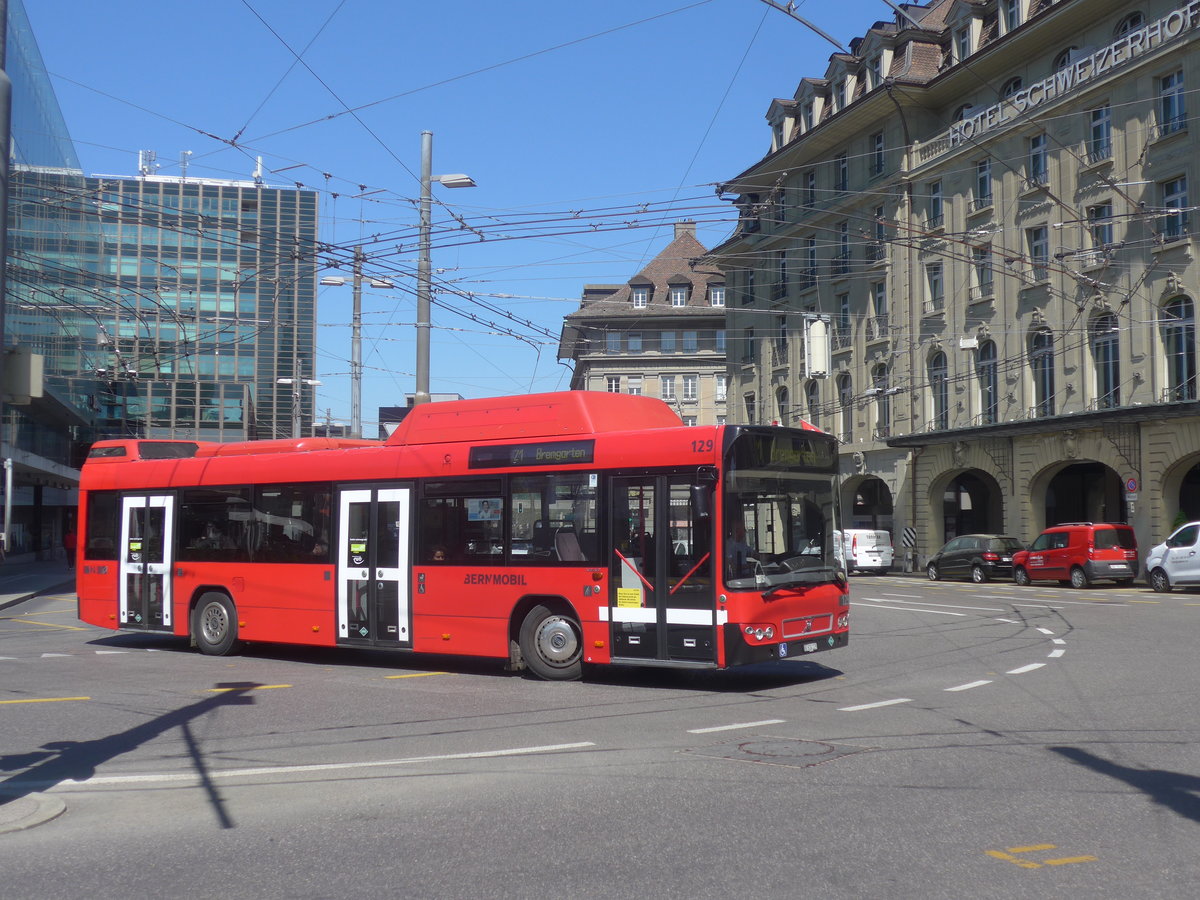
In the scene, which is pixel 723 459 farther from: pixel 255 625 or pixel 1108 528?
pixel 1108 528

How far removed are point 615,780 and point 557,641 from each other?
Answer: 18.8 feet

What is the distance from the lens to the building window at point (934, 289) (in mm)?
45844

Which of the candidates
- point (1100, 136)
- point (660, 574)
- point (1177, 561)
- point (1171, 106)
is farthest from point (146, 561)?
point (1100, 136)

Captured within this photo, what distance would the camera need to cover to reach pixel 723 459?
12.3 meters

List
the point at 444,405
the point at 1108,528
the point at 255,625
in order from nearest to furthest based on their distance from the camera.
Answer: the point at 444,405, the point at 255,625, the point at 1108,528

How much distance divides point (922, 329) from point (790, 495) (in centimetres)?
3572

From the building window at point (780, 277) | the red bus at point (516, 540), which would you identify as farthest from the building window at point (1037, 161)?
the red bus at point (516, 540)

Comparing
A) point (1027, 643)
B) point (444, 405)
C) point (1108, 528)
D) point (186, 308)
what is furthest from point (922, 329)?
point (444, 405)

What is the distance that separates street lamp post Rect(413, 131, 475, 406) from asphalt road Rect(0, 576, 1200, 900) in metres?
6.73

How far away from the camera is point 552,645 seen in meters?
13.5

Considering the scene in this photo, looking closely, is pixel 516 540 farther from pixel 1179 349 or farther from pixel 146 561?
pixel 1179 349

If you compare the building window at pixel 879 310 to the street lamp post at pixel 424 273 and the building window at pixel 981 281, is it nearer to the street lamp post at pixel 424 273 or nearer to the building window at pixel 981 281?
the building window at pixel 981 281

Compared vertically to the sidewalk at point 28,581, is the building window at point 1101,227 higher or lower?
higher

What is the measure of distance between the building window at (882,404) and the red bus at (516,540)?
117 ft
